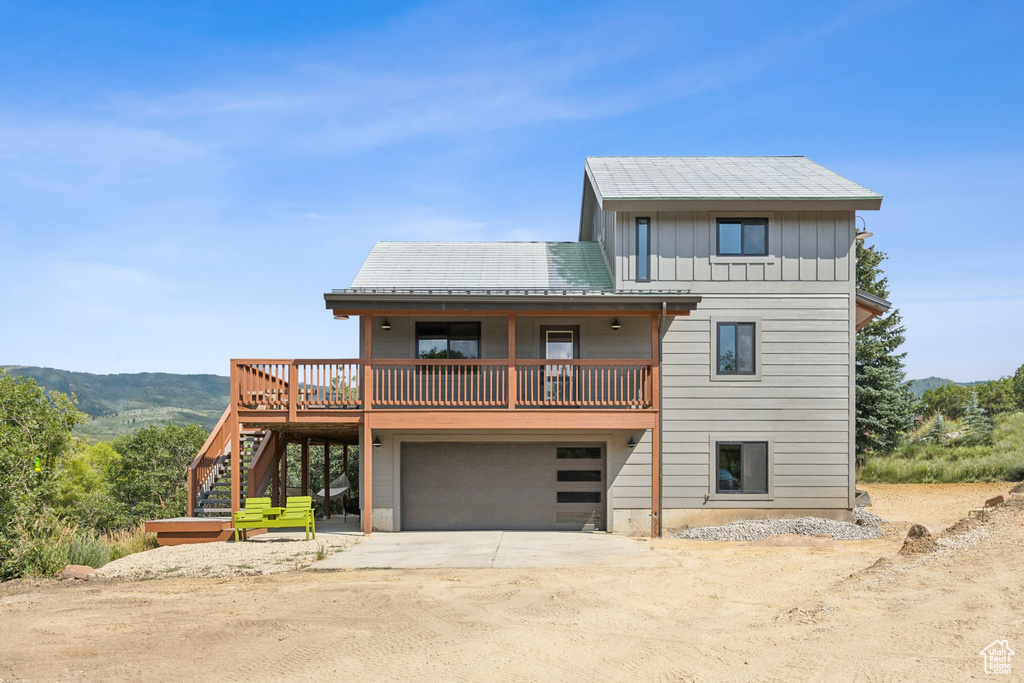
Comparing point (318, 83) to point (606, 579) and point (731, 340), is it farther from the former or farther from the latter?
point (606, 579)

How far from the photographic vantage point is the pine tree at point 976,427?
27.9 meters

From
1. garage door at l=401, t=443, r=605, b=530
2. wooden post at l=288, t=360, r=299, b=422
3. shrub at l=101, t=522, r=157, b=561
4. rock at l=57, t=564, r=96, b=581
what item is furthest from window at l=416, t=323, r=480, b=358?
rock at l=57, t=564, r=96, b=581

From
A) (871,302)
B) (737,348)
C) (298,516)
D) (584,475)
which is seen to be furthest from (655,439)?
(298,516)

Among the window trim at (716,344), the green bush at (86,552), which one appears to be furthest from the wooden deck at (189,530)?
the window trim at (716,344)

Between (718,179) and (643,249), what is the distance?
2.94 meters

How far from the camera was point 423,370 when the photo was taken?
53.5 ft

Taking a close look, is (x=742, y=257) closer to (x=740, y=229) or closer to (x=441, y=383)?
(x=740, y=229)

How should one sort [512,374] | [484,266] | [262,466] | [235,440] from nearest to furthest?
[235,440], [512,374], [262,466], [484,266]

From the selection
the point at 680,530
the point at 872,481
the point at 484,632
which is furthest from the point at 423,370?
the point at 872,481

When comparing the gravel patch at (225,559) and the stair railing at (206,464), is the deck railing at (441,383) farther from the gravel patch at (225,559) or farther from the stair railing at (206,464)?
the stair railing at (206,464)

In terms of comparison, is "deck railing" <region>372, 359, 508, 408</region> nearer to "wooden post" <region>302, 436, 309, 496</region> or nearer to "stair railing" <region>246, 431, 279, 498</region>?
"stair railing" <region>246, 431, 279, 498</region>

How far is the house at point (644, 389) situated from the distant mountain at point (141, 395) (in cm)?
8252

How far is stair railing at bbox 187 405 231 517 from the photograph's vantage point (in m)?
15.7

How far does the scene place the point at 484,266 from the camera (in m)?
18.5
